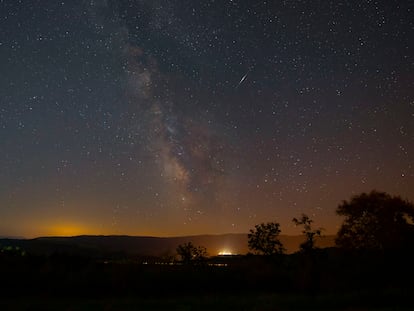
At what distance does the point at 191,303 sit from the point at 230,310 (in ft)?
9.84

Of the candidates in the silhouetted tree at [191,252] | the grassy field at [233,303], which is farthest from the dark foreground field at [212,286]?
the silhouetted tree at [191,252]

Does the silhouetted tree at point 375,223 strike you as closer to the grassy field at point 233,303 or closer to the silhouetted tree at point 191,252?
the grassy field at point 233,303

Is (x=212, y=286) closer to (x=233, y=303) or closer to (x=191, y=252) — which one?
(x=233, y=303)

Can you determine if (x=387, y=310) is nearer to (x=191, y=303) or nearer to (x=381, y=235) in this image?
(x=191, y=303)

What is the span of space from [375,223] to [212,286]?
17.9 meters

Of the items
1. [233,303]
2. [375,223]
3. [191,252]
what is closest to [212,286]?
[233,303]

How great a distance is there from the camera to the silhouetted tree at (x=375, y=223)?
40.5 meters

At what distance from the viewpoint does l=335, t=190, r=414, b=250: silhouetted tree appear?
4047 cm

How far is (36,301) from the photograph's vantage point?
2552 centimetres

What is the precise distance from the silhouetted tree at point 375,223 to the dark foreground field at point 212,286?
332 centimetres

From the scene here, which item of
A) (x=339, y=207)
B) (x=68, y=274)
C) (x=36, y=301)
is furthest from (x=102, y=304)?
(x=339, y=207)

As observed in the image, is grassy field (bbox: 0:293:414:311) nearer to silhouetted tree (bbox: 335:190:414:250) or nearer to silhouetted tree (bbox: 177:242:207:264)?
silhouetted tree (bbox: 335:190:414:250)

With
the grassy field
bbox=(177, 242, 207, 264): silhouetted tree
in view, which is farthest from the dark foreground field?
bbox=(177, 242, 207, 264): silhouetted tree

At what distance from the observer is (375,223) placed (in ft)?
139
